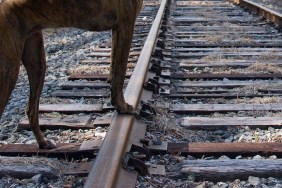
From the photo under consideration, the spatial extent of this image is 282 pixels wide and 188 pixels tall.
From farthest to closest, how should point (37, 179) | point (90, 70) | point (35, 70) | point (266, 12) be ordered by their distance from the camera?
point (266, 12) → point (90, 70) → point (35, 70) → point (37, 179)

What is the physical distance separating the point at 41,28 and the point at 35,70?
15.4 inches

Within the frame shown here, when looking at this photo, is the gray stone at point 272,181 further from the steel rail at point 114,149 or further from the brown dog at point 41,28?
the brown dog at point 41,28

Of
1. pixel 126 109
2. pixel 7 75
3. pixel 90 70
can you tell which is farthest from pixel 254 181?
pixel 90 70

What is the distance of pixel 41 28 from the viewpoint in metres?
2.87

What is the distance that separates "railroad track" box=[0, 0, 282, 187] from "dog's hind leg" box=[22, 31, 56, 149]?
0.11 meters

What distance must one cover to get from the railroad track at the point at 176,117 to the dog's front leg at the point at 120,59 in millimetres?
92

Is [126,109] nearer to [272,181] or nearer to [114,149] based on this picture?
[114,149]

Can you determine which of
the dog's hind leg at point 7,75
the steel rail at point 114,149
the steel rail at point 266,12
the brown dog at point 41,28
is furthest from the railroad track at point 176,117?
the steel rail at point 266,12

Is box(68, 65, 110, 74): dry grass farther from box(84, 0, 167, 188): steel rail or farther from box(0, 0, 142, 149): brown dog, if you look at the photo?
box(0, 0, 142, 149): brown dog

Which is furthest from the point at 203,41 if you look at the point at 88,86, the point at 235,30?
the point at 88,86

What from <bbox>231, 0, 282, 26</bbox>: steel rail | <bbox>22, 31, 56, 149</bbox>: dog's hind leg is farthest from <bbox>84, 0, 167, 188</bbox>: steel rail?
<bbox>231, 0, 282, 26</bbox>: steel rail

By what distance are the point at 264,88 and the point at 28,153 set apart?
241cm

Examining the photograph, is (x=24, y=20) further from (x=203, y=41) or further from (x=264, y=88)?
(x=203, y=41)

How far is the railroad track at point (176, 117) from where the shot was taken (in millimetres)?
2871
